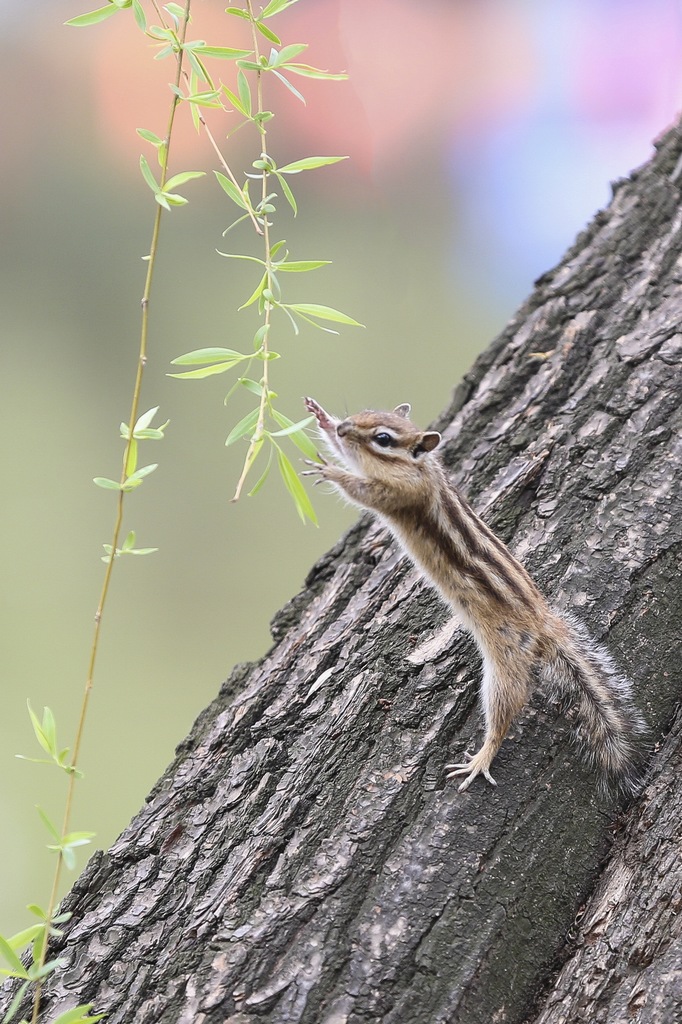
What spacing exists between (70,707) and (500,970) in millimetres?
1891

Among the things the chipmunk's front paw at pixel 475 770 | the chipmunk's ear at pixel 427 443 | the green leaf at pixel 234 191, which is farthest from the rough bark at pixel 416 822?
the green leaf at pixel 234 191

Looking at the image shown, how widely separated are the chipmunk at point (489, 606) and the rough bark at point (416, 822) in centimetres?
3

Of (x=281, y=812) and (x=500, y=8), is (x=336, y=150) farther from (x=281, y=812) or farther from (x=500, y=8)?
(x=281, y=812)

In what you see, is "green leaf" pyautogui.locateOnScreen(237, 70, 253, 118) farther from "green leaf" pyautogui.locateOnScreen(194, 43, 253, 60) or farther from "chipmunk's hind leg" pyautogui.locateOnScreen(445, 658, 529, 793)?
"chipmunk's hind leg" pyautogui.locateOnScreen(445, 658, 529, 793)

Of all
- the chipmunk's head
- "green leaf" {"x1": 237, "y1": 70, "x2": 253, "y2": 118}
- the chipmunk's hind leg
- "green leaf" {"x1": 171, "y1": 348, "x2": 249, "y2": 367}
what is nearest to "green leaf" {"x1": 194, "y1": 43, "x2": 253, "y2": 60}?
"green leaf" {"x1": 237, "y1": 70, "x2": 253, "y2": 118}

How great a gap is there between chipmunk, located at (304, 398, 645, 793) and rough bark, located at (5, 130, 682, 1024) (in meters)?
0.03

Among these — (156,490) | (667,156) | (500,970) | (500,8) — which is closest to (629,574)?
(500,970)

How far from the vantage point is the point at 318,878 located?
0.96m

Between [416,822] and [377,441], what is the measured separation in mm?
538

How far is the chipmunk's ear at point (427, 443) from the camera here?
4.05ft

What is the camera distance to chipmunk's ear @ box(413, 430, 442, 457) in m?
1.23

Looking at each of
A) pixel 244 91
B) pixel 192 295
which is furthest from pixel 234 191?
pixel 192 295

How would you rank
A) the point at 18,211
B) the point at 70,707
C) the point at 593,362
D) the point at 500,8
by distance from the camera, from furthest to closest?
the point at 500,8
the point at 18,211
the point at 70,707
the point at 593,362

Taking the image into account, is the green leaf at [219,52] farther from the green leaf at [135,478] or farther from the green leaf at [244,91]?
the green leaf at [135,478]
